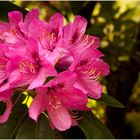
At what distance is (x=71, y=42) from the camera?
989mm

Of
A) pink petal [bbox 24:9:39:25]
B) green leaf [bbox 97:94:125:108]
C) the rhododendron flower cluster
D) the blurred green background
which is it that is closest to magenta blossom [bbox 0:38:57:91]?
the rhododendron flower cluster

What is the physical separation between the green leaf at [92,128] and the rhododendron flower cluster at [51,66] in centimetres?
3

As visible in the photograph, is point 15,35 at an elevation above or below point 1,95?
above

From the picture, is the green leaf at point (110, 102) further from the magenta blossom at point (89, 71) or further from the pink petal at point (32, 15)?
the pink petal at point (32, 15)

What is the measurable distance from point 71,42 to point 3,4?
1.11 feet

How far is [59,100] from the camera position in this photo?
37.3 inches

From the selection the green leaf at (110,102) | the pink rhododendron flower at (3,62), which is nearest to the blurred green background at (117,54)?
the green leaf at (110,102)

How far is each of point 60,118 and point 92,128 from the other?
11cm

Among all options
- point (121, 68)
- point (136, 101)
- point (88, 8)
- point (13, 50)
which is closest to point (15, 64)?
point (13, 50)

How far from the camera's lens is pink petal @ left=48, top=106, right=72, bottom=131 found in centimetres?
94

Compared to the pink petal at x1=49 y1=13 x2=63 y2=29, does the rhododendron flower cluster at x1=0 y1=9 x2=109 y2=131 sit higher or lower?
lower

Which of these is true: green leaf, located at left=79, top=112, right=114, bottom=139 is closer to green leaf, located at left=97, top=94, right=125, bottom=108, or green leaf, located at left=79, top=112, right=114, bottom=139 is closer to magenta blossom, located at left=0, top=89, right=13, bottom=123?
green leaf, located at left=97, top=94, right=125, bottom=108

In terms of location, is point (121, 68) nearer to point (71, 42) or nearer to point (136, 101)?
point (136, 101)

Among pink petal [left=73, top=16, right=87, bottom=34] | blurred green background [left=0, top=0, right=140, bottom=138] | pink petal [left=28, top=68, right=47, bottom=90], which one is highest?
pink petal [left=73, top=16, right=87, bottom=34]
